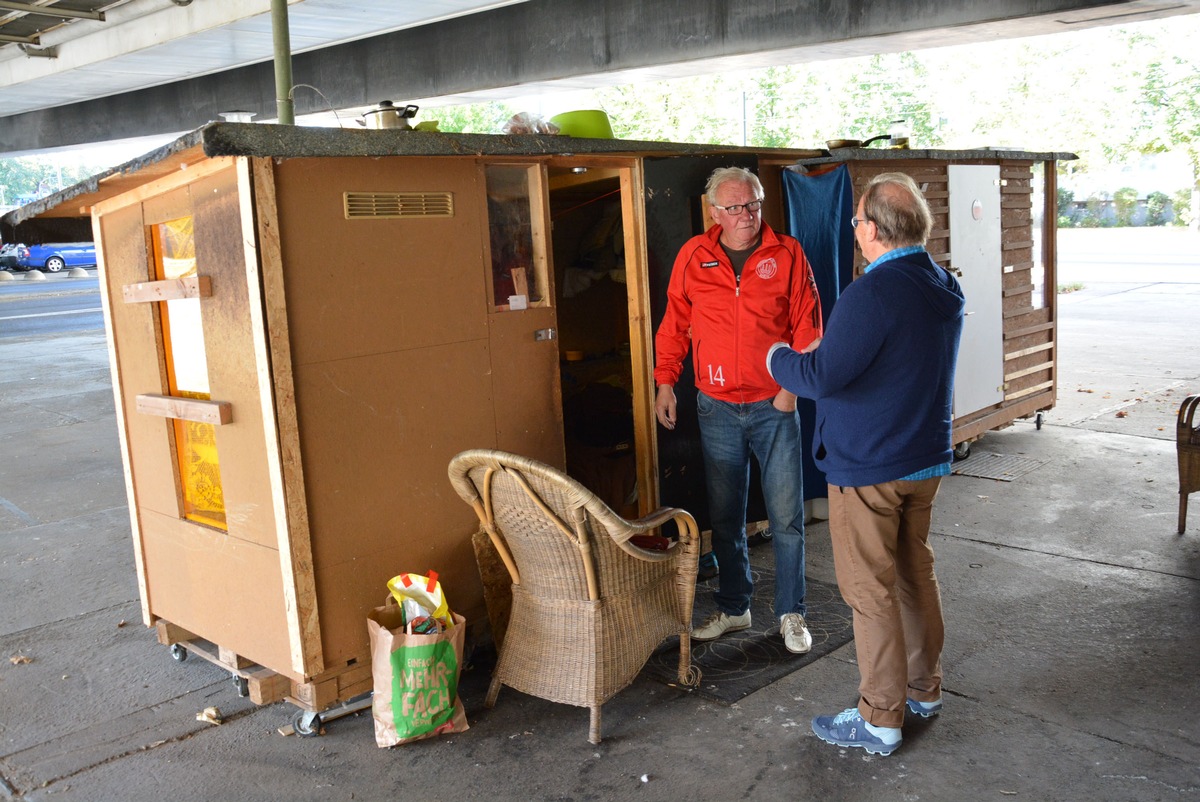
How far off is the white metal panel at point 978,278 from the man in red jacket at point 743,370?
10.6 feet

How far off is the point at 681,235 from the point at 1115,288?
1743cm

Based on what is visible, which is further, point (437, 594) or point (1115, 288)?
point (1115, 288)

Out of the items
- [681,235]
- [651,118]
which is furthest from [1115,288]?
[681,235]

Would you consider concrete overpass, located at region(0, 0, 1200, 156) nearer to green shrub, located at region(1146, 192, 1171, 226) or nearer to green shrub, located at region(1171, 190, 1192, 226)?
green shrub, located at region(1171, 190, 1192, 226)

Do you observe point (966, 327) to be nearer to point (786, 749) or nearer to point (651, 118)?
point (786, 749)

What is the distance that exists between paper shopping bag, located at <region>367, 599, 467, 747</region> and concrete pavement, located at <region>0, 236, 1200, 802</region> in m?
0.09

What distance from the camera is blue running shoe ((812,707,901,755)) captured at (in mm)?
3375

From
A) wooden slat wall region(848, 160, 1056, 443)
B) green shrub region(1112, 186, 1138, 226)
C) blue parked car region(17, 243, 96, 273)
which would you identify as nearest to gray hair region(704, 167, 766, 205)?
wooden slat wall region(848, 160, 1056, 443)

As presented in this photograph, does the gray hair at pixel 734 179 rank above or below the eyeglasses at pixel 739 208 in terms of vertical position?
above

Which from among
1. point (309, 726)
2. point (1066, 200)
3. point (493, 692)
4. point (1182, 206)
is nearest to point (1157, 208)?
point (1182, 206)

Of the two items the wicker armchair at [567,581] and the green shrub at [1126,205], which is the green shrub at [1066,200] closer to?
the green shrub at [1126,205]

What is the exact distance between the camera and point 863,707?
343 centimetres

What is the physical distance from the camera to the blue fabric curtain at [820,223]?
5.59 meters

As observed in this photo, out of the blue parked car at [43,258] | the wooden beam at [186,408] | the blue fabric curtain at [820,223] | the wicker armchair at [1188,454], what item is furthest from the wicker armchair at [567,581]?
the blue parked car at [43,258]
